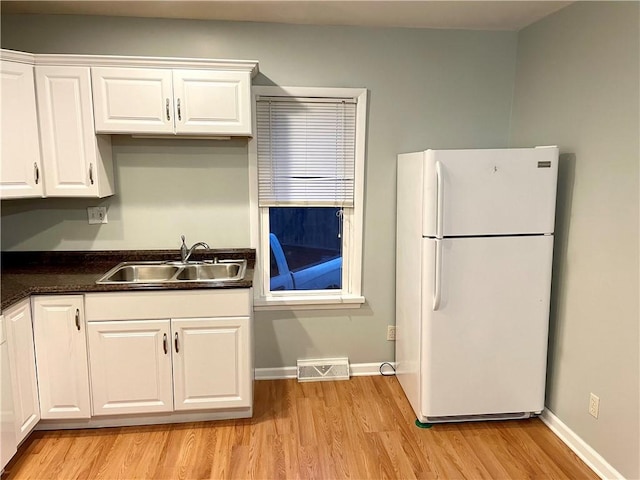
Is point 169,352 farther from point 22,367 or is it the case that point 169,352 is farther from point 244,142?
point 244,142

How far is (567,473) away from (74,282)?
268 centimetres

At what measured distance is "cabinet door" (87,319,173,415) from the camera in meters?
2.40

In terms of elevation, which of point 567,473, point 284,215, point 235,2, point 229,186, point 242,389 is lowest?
point 567,473

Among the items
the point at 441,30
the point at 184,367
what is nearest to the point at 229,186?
the point at 184,367

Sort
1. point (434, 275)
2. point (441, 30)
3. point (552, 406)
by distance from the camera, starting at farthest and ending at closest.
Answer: point (441, 30)
point (552, 406)
point (434, 275)

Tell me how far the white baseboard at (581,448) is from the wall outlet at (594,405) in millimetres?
179

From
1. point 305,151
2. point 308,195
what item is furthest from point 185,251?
point 305,151

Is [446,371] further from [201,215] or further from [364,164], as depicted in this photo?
[201,215]

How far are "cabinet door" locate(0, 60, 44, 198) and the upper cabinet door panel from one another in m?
0.05

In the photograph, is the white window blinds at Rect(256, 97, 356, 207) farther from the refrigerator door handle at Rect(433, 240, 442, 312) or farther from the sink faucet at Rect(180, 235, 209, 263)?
the refrigerator door handle at Rect(433, 240, 442, 312)

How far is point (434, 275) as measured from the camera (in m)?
2.40

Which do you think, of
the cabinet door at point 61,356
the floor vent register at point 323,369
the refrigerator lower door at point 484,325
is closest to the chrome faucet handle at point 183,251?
the cabinet door at point 61,356

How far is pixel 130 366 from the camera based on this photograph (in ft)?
8.01

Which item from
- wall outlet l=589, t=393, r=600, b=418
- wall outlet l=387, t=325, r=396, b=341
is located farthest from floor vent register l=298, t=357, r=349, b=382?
wall outlet l=589, t=393, r=600, b=418
